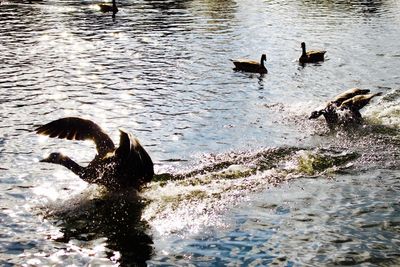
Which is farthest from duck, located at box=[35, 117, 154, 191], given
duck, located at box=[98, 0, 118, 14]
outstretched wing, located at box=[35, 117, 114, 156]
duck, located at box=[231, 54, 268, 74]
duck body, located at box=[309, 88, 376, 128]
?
Result: duck, located at box=[98, 0, 118, 14]

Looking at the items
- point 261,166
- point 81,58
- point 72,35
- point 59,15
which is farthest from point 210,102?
point 59,15

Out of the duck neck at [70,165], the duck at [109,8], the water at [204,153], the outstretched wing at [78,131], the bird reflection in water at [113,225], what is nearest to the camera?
the bird reflection in water at [113,225]

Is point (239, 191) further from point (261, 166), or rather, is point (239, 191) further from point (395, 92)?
point (395, 92)

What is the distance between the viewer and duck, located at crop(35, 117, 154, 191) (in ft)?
37.7

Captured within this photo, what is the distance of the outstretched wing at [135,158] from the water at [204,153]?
0.87m

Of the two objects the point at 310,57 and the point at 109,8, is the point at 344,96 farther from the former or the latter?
the point at 109,8

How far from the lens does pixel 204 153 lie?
53.2 ft

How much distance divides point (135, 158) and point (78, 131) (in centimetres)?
217

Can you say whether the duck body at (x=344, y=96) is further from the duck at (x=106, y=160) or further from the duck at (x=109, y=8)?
the duck at (x=109, y=8)

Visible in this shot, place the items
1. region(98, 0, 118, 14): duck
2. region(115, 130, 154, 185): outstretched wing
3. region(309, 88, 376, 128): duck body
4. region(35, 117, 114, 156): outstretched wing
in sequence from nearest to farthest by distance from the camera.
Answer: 1. region(115, 130, 154, 185): outstretched wing
2. region(35, 117, 114, 156): outstretched wing
3. region(309, 88, 376, 128): duck body
4. region(98, 0, 118, 14): duck

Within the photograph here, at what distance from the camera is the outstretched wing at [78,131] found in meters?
12.6

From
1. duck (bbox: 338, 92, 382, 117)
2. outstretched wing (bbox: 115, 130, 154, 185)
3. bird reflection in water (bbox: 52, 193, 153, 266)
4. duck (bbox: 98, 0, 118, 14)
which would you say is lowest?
bird reflection in water (bbox: 52, 193, 153, 266)

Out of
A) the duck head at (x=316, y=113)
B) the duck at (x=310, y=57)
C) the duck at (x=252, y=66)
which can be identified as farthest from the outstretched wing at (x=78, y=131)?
the duck at (x=310, y=57)

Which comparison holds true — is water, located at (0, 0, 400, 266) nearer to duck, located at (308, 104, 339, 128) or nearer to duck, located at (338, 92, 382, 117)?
duck, located at (308, 104, 339, 128)
